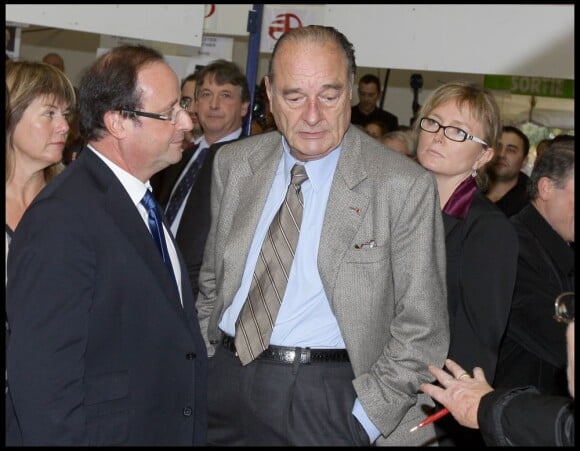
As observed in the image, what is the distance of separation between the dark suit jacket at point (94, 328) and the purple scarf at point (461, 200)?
3.84 ft

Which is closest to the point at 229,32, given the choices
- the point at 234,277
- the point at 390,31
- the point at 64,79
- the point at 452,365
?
the point at 390,31

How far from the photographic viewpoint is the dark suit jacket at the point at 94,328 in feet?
7.58

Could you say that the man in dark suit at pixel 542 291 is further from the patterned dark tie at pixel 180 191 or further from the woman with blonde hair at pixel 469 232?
the patterned dark tie at pixel 180 191

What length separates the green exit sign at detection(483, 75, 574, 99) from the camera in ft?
29.0

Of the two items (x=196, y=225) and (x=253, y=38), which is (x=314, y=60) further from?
(x=253, y=38)

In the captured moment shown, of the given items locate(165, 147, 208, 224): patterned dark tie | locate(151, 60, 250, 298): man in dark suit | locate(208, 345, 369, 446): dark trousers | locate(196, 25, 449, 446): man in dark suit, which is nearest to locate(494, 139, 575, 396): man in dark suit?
locate(196, 25, 449, 446): man in dark suit

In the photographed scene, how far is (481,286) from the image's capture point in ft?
10.3

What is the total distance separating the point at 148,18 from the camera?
499 cm

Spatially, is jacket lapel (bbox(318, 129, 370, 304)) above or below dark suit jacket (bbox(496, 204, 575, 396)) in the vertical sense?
above

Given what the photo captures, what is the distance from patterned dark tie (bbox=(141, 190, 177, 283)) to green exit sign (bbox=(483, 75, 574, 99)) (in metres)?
6.80

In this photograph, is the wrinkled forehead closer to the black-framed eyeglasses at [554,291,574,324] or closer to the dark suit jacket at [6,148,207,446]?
the dark suit jacket at [6,148,207,446]

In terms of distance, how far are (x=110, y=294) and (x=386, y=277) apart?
34.5 inches

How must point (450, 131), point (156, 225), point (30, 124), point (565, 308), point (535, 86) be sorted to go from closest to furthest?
point (565, 308)
point (156, 225)
point (30, 124)
point (450, 131)
point (535, 86)

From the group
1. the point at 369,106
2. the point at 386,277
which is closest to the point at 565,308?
the point at 386,277
